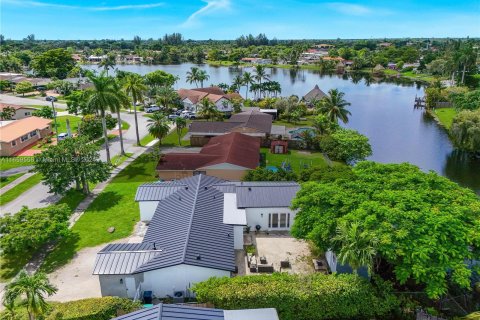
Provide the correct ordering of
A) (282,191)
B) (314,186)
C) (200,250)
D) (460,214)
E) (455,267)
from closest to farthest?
1. (455,267)
2. (460,214)
3. (200,250)
4. (314,186)
5. (282,191)

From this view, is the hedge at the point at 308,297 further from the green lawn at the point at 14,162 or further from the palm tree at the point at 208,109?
the palm tree at the point at 208,109

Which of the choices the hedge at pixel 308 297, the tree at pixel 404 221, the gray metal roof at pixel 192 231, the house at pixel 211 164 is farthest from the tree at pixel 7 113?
→ the hedge at pixel 308 297

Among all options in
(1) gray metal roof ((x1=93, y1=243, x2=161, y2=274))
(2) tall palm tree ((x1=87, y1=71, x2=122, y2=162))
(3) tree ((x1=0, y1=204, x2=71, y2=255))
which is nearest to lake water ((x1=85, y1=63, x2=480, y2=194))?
(2) tall palm tree ((x1=87, y1=71, x2=122, y2=162))

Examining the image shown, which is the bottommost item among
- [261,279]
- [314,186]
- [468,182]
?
[468,182]

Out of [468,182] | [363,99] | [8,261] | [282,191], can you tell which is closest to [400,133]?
[468,182]

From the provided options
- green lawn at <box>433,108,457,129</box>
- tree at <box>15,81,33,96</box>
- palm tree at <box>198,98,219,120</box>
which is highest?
tree at <box>15,81,33,96</box>

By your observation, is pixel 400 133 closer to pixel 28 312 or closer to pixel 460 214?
pixel 460 214

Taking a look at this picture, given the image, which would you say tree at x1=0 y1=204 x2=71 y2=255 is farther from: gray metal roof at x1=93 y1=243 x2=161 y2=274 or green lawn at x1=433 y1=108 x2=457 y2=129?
green lawn at x1=433 y1=108 x2=457 y2=129

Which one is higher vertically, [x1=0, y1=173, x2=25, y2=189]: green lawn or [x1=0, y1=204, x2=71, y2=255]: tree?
[x1=0, y1=204, x2=71, y2=255]: tree
